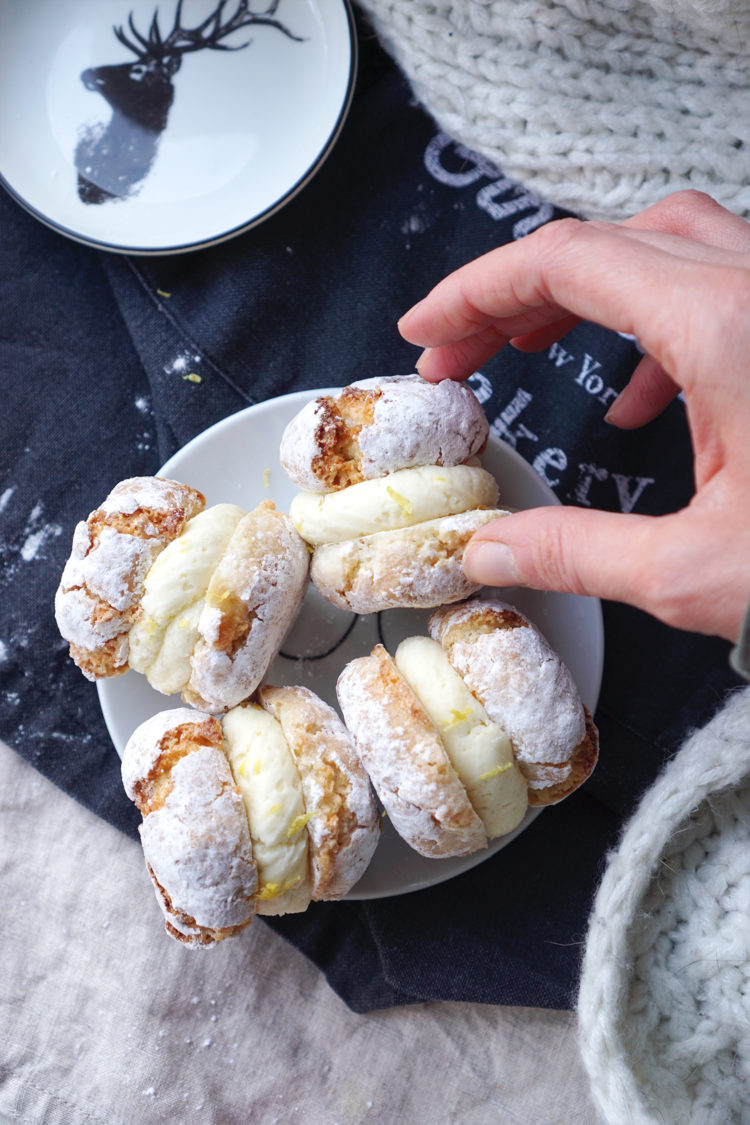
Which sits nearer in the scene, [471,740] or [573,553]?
[573,553]

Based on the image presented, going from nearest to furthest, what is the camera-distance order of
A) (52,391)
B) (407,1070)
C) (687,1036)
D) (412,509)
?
1. (412,509)
2. (687,1036)
3. (407,1070)
4. (52,391)

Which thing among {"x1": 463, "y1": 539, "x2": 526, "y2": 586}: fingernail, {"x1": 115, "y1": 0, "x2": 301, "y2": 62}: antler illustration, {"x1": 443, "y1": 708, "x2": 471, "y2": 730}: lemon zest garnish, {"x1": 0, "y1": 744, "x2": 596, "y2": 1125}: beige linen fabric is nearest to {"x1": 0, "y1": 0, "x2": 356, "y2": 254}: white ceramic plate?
{"x1": 115, "y1": 0, "x2": 301, "y2": 62}: antler illustration

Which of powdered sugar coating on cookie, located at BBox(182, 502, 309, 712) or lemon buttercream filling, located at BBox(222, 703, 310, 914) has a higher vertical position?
powdered sugar coating on cookie, located at BBox(182, 502, 309, 712)

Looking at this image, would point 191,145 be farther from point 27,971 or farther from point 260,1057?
point 260,1057

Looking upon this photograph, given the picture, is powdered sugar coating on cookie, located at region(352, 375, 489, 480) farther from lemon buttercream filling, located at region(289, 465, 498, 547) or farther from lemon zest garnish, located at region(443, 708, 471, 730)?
lemon zest garnish, located at region(443, 708, 471, 730)

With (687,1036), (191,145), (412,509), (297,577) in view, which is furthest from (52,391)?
(687,1036)

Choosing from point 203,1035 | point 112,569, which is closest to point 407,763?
point 112,569

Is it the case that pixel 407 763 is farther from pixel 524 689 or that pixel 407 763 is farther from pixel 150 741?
pixel 150 741
